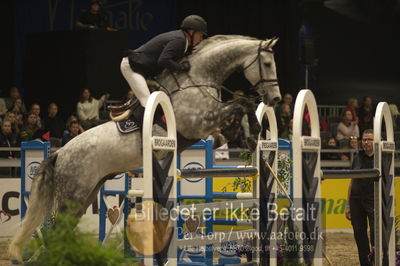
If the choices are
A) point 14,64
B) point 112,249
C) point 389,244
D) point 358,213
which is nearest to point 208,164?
point 358,213

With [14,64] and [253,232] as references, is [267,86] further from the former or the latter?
[14,64]

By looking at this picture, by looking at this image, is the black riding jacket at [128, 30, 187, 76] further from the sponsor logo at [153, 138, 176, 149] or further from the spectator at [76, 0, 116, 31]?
the spectator at [76, 0, 116, 31]

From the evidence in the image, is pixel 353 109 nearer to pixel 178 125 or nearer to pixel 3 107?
pixel 3 107

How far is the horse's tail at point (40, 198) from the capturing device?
20.4 ft

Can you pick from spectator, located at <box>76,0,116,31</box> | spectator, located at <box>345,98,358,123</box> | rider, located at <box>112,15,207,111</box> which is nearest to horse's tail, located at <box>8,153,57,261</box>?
rider, located at <box>112,15,207,111</box>

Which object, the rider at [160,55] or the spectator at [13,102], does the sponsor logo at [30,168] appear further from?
the spectator at [13,102]

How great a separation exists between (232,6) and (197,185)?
27.3 feet

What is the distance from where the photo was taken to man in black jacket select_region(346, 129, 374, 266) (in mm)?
7387

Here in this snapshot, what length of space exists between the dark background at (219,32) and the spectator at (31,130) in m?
1.48

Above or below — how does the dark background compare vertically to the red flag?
above

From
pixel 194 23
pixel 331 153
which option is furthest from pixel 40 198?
pixel 331 153

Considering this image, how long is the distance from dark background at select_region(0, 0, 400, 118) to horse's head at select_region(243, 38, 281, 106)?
615cm

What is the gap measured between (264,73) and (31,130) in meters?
5.53

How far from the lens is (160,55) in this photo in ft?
20.1
